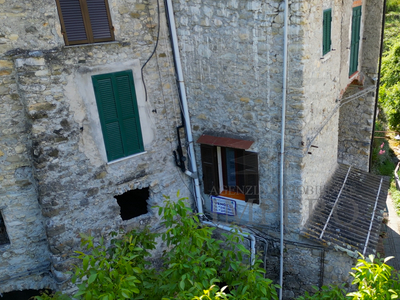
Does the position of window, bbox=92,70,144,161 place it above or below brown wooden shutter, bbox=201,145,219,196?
above

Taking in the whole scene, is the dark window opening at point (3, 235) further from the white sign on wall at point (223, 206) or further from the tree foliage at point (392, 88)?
the tree foliage at point (392, 88)

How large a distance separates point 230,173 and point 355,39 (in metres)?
5.01

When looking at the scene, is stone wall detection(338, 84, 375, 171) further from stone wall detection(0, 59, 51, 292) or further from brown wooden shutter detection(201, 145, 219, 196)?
stone wall detection(0, 59, 51, 292)

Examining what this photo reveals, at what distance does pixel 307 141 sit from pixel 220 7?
9.36ft

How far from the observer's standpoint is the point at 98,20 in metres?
5.87

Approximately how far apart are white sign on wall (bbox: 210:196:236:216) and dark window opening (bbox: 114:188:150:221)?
4.73 ft

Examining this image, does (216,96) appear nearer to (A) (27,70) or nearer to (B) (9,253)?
(A) (27,70)

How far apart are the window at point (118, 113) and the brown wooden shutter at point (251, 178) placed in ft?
6.94

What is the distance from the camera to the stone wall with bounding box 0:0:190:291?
17.9 feet

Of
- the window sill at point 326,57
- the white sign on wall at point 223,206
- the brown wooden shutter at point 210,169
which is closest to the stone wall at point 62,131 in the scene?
the brown wooden shutter at point 210,169

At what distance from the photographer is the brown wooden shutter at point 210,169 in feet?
23.5

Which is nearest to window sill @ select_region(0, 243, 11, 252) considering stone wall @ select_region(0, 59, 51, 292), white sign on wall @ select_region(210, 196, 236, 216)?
stone wall @ select_region(0, 59, 51, 292)

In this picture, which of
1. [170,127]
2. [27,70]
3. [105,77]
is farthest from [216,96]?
[27,70]

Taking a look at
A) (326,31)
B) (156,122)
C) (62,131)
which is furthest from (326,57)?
(62,131)
